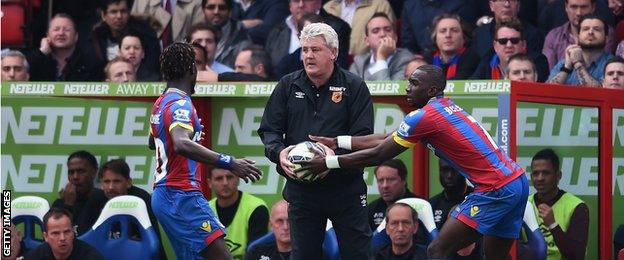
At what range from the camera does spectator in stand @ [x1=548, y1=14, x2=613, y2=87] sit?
14.3 meters

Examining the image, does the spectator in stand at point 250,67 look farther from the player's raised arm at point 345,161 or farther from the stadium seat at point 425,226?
the player's raised arm at point 345,161

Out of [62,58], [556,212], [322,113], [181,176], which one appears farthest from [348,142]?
[62,58]

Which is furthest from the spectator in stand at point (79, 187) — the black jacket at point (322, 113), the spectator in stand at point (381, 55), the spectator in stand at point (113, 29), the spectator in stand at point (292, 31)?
the black jacket at point (322, 113)

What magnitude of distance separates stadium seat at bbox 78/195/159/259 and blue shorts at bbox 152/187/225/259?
2.80m

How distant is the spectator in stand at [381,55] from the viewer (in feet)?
49.1

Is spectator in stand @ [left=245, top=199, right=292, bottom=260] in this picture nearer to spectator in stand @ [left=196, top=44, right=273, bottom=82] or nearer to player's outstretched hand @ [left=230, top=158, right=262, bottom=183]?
spectator in stand @ [left=196, top=44, right=273, bottom=82]

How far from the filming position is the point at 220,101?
14117 mm

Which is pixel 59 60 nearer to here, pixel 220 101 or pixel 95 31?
pixel 95 31

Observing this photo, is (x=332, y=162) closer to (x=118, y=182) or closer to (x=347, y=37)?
(x=118, y=182)

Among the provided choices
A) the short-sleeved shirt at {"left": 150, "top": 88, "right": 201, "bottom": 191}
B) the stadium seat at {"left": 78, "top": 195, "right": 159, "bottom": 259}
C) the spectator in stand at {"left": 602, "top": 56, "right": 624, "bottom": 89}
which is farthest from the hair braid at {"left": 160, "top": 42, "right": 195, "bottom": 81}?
the spectator in stand at {"left": 602, "top": 56, "right": 624, "bottom": 89}

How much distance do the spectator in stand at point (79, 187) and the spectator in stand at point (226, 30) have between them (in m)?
2.35

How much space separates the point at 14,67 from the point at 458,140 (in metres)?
6.52

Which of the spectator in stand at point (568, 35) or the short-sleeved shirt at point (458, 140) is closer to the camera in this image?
the short-sleeved shirt at point (458, 140)

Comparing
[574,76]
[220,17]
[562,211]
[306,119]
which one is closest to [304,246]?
[306,119]
